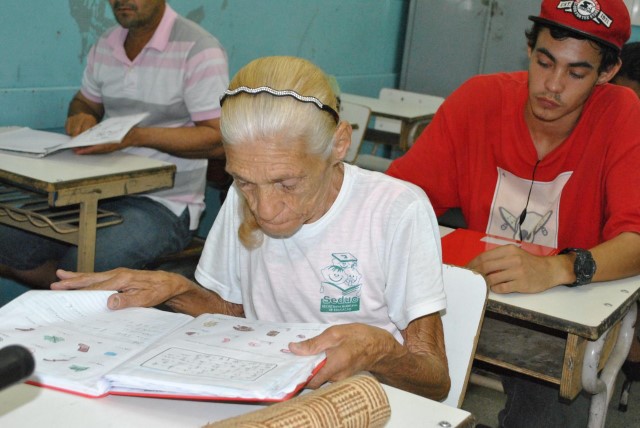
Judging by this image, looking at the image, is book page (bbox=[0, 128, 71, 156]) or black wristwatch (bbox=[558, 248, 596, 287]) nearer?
black wristwatch (bbox=[558, 248, 596, 287])

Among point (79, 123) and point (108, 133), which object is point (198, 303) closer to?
point (108, 133)

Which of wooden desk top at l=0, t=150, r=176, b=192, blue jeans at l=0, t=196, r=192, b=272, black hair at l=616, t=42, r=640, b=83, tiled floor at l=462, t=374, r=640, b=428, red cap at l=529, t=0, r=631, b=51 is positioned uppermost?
red cap at l=529, t=0, r=631, b=51

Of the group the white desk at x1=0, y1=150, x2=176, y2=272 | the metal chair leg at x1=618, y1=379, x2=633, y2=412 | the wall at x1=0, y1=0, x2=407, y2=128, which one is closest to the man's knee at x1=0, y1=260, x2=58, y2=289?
the white desk at x1=0, y1=150, x2=176, y2=272

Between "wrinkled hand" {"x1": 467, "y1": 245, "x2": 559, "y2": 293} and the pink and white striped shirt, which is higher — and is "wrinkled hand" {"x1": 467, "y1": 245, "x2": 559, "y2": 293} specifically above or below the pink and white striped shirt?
below

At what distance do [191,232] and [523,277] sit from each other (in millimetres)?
1509

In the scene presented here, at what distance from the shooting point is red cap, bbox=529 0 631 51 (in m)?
2.10

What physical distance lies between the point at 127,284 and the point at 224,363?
0.43 metres

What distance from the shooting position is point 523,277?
1.82 m

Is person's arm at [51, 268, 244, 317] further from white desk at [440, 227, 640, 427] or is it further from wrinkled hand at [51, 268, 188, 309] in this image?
white desk at [440, 227, 640, 427]

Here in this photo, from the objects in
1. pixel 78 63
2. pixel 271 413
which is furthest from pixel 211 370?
pixel 78 63

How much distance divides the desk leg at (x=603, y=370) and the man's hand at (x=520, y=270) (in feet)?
0.57

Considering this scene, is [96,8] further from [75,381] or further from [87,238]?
[75,381]

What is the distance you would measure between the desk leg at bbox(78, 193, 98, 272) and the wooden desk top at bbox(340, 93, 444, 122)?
7.77ft

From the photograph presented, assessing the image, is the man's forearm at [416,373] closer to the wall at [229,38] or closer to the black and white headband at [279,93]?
the black and white headband at [279,93]
